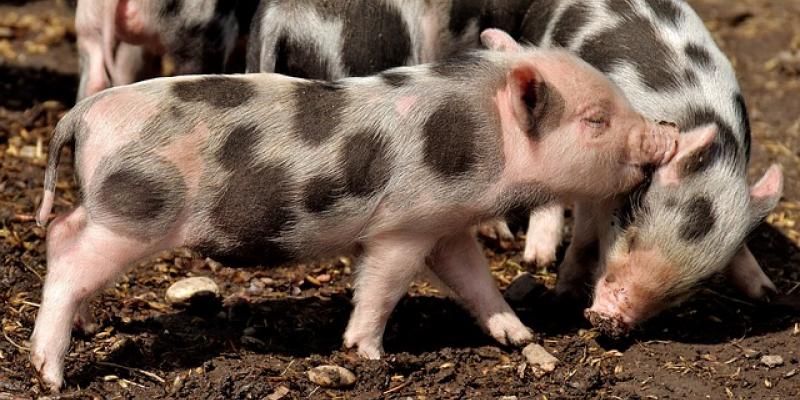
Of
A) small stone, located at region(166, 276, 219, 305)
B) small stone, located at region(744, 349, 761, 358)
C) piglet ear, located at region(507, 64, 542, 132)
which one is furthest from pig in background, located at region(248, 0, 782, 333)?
small stone, located at region(166, 276, 219, 305)

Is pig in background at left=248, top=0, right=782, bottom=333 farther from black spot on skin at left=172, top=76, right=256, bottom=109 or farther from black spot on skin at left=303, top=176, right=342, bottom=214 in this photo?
black spot on skin at left=303, top=176, right=342, bottom=214

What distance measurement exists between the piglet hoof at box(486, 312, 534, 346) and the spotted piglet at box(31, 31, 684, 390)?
539 mm

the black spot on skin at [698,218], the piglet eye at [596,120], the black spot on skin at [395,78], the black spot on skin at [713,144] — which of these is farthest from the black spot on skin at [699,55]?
the black spot on skin at [395,78]

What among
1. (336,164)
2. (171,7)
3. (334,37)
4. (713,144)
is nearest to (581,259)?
(713,144)

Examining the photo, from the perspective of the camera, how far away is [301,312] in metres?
6.41

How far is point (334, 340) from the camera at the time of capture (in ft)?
20.1

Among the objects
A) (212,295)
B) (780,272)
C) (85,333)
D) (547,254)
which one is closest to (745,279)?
(780,272)

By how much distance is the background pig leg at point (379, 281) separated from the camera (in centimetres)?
569

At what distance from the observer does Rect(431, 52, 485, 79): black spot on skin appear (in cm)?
574

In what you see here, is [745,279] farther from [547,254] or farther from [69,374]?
[69,374]

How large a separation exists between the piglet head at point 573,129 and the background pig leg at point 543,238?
1.23 m

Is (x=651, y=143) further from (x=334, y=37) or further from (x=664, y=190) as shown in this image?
(x=334, y=37)

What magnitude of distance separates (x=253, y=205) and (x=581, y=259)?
6.73ft

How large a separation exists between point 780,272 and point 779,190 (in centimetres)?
109
